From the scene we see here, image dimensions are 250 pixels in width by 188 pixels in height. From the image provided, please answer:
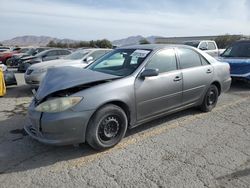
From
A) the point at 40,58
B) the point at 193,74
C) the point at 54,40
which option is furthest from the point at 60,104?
the point at 54,40

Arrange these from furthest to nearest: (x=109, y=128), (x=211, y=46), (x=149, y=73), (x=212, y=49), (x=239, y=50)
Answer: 1. (x=211, y=46)
2. (x=212, y=49)
3. (x=239, y=50)
4. (x=149, y=73)
5. (x=109, y=128)

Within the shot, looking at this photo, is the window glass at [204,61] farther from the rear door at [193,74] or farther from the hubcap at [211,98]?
the hubcap at [211,98]

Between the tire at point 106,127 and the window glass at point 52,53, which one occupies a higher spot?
the window glass at point 52,53

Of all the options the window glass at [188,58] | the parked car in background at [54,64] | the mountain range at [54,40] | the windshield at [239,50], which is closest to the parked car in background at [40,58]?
the mountain range at [54,40]

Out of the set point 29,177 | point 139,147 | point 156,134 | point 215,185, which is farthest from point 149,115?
point 29,177

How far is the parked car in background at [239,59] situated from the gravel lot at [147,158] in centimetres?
391

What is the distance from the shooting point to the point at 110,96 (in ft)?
12.9

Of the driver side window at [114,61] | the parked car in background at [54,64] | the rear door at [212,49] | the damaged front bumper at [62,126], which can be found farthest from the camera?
the rear door at [212,49]

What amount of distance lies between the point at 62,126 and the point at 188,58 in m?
3.00

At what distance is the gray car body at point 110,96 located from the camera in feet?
12.0

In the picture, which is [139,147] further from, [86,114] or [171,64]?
[171,64]

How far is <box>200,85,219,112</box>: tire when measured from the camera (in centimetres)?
581

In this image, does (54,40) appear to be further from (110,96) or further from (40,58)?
(110,96)

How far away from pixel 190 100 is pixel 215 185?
2.47 meters
